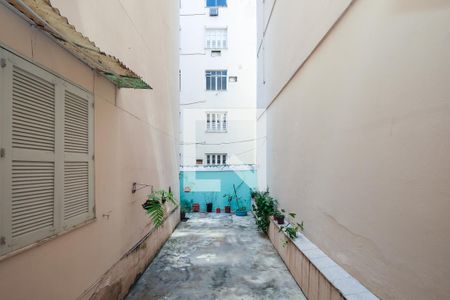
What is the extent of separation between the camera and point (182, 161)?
12.5 m

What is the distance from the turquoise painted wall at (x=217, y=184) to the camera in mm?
11258

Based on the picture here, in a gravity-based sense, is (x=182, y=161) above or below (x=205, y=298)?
above

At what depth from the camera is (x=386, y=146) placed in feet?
7.11

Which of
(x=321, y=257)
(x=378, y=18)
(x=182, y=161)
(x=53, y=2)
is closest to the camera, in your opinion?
(x=53, y=2)

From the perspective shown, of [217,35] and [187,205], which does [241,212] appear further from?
[217,35]

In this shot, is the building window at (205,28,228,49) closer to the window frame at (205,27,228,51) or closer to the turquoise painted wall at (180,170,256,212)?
the window frame at (205,27,228,51)

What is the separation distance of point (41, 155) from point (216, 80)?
11547mm

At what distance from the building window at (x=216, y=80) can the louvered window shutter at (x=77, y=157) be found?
10567 mm

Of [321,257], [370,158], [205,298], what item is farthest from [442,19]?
[205,298]

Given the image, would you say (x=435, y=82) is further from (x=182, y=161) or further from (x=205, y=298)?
(x=182, y=161)

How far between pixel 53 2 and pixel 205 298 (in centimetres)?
368

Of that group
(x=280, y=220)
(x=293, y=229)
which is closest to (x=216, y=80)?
(x=280, y=220)

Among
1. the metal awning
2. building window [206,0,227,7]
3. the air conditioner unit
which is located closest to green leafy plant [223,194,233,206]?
the metal awning

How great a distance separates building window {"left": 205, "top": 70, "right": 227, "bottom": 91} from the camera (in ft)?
42.5
